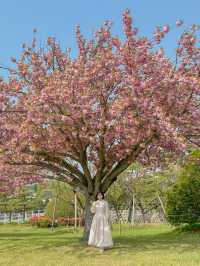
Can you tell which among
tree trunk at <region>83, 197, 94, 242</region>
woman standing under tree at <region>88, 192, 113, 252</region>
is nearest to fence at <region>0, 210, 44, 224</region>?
tree trunk at <region>83, 197, 94, 242</region>

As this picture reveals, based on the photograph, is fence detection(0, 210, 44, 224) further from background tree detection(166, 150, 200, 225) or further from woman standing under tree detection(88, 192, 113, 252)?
woman standing under tree detection(88, 192, 113, 252)

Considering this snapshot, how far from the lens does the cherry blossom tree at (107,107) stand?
1154cm

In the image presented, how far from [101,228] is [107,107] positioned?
3723 millimetres

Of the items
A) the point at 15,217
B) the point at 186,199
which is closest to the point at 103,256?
the point at 186,199

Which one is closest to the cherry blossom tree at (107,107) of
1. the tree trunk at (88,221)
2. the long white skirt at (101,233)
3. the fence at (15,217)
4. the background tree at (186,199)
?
the tree trunk at (88,221)

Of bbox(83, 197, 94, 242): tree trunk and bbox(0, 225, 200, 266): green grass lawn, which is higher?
bbox(83, 197, 94, 242): tree trunk

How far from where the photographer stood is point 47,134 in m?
12.5

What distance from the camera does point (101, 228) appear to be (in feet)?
39.1

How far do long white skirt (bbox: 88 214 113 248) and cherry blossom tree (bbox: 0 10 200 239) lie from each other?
166 centimetres

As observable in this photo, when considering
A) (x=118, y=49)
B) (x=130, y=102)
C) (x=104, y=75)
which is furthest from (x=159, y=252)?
(x=118, y=49)

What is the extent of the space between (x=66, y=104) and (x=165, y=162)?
16.8 feet

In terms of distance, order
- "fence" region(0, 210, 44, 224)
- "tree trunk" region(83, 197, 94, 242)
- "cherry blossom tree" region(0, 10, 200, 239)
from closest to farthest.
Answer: "cherry blossom tree" region(0, 10, 200, 239)
"tree trunk" region(83, 197, 94, 242)
"fence" region(0, 210, 44, 224)

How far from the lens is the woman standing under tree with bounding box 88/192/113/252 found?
38.3 feet

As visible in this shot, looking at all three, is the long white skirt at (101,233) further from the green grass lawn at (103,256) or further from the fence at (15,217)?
the fence at (15,217)
